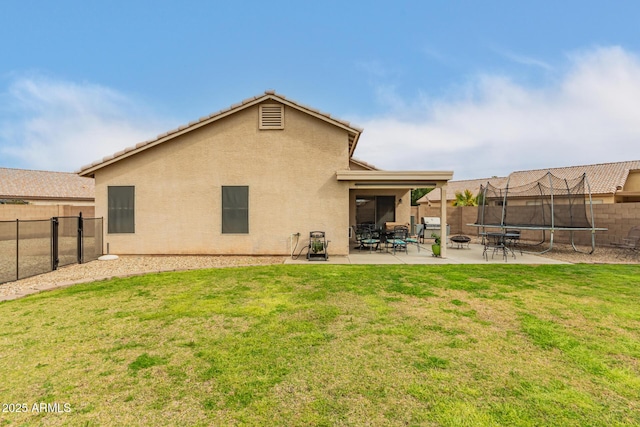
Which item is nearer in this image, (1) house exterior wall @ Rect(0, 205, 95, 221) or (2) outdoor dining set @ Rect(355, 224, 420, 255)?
(2) outdoor dining set @ Rect(355, 224, 420, 255)

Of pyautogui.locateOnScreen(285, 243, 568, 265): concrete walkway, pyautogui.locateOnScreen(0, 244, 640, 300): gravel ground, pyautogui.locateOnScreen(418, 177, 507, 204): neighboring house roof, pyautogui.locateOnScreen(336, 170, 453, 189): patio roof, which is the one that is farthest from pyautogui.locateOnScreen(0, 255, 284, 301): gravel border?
pyautogui.locateOnScreen(418, 177, 507, 204): neighboring house roof

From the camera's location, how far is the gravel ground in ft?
22.3

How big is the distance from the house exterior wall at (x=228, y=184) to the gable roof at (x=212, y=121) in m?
0.24

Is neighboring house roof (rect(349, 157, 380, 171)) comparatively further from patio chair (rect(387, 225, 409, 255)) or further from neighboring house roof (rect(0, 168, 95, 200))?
neighboring house roof (rect(0, 168, 95, 200))

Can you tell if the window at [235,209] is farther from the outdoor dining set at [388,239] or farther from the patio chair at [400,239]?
the patio chair at [400,239]

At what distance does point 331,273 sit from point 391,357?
4633mm

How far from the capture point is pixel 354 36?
13.6 metres

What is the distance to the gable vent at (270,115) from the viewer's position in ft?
36.3

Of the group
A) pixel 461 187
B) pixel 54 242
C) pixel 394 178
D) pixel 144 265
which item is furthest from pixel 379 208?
pixel 461 187

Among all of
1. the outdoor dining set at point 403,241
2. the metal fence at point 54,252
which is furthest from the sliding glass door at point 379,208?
the metal fence at point 54,252

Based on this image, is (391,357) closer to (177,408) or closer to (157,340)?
(177,408)

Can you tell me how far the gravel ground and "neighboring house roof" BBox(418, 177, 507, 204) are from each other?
26609mm

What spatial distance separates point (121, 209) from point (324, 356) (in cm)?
1066

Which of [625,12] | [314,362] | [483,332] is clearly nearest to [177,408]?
[314,362]
